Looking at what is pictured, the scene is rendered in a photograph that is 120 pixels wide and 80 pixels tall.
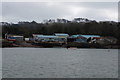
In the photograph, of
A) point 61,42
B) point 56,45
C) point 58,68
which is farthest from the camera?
point 61,42

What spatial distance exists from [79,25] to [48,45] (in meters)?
23.1

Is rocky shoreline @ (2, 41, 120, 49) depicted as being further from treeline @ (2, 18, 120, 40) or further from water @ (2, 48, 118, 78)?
water @ (2, 48, 118, 78)

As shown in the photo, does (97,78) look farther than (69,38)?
No

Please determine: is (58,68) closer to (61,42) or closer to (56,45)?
(56,45)

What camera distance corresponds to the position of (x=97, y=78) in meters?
20.8

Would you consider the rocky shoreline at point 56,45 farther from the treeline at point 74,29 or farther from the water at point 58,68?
the water at point 58,68

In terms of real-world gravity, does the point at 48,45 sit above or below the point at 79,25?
below

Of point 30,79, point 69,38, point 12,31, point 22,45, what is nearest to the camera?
point 30,79

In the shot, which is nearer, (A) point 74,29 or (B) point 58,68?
(B) point 58,68

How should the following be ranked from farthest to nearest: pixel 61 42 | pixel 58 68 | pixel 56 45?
pixel 61 42 < pixel 56 45 < pixel 58 68

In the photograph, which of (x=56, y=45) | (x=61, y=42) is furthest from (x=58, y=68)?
(x=61, y=42)

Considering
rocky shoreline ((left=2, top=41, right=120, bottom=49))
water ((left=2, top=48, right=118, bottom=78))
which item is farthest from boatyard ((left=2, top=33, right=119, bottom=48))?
water ((left=2, top=48, right=118, bottom=78))

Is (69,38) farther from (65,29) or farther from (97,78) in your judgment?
(97,78)

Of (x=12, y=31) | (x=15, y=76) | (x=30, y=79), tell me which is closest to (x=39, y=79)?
(x=30, y=79)
